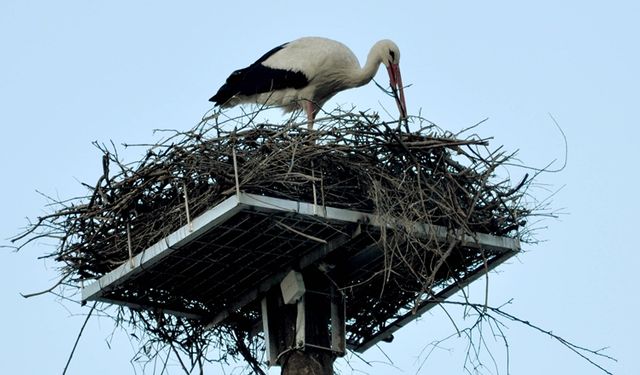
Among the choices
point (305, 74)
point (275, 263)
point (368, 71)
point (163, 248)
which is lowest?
point (163, 248)

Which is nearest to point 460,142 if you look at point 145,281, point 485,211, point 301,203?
point 485,211

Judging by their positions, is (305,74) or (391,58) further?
(391,58)

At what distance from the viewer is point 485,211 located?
362 inches

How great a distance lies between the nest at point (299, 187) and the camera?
857 cm

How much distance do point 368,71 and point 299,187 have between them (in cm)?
345

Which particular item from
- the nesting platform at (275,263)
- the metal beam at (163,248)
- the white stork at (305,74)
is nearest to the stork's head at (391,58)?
the white stork at (305,74)

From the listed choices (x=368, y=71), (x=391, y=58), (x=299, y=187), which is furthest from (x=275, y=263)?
(x=391, y=58)

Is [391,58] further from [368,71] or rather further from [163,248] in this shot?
[163,248]

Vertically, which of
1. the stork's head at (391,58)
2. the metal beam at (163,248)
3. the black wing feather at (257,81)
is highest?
the stork's head at (391,58)

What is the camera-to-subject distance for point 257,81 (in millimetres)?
11766

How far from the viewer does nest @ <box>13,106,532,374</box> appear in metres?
8.57

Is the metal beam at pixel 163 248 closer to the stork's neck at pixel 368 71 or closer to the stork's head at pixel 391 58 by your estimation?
the stork's neck at pixel 368 71

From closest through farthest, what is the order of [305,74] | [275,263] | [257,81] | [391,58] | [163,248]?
[163,248] → [275,263] → [305,74] → [257,81] → [391,58]

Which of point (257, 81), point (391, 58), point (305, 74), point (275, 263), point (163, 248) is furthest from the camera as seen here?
point (391, 58)
